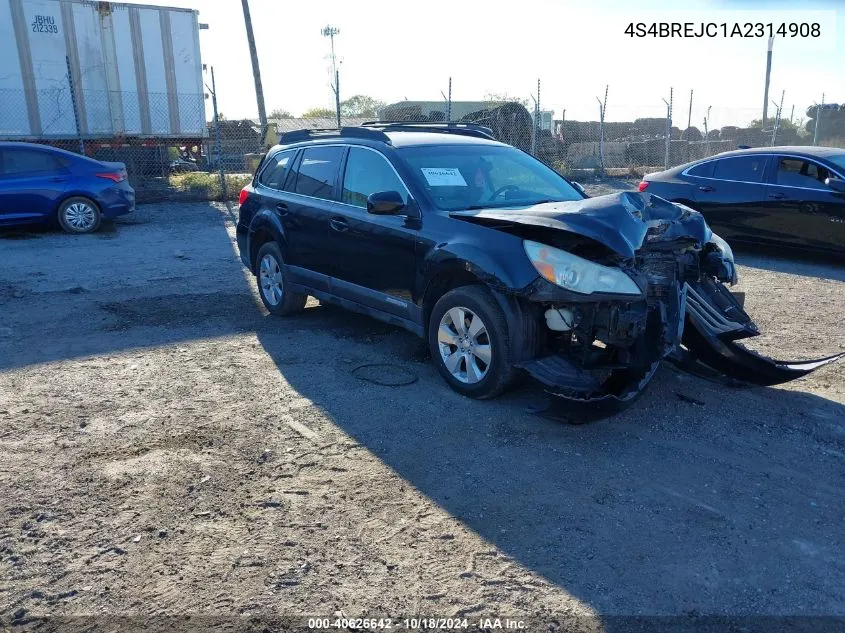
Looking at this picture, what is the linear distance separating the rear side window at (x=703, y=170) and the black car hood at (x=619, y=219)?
553 cm

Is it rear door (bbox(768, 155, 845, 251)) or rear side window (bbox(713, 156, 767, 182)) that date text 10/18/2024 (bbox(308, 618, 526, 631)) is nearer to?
rear door (bbox(768, 155, 845, 251))

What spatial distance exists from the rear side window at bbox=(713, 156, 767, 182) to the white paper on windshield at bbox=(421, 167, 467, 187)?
19.0ft

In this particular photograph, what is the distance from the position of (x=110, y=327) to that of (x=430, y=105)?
84.7 ft

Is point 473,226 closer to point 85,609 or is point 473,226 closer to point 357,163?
point 357,163

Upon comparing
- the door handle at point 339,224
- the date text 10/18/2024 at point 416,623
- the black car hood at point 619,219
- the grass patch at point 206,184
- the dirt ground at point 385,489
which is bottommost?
the date text 10/18/2024 at point 416,623

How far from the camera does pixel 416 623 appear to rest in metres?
2.76

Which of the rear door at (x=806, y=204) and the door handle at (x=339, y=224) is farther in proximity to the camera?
the rear door at (x=806, y=204)

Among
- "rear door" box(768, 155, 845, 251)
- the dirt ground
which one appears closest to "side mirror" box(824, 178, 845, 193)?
"rear door" box(768, 155, 845, 251)

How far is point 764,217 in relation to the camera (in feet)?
31.2

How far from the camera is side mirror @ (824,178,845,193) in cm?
881

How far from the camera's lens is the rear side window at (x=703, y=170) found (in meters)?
10.2

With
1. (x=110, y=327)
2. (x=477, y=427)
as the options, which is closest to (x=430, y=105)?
(x=110, y=327)

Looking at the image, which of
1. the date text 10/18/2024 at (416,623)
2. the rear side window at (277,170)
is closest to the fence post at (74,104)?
the rear side window at (277,170)

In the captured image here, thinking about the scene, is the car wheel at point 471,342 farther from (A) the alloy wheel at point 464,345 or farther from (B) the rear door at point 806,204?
(B) the rear door at point 806,204
